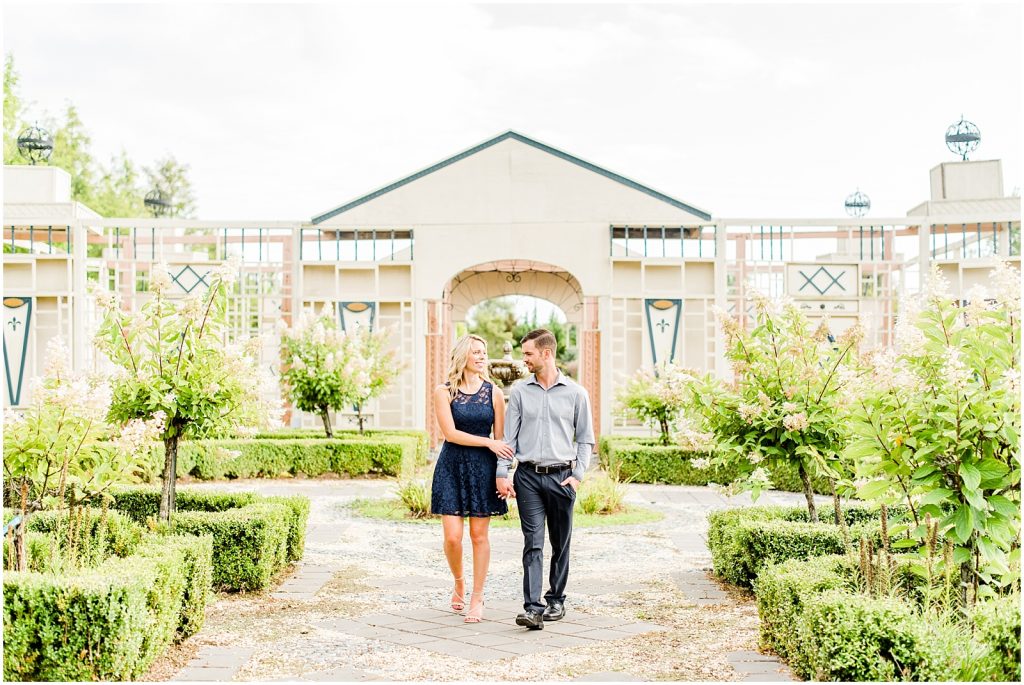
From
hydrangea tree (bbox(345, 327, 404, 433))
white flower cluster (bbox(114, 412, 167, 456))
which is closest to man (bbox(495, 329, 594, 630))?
white flower cluster (bbox(114, 412, 167, 456))

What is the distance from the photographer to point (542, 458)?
5723 mm

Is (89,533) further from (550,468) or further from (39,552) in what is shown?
(550,468)

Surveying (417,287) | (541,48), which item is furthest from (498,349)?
(541,48)

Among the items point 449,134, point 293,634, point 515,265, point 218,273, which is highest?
point 449,134

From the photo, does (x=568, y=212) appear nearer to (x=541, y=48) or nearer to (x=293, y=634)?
(x=541, y=48)

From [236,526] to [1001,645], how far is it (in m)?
4.58

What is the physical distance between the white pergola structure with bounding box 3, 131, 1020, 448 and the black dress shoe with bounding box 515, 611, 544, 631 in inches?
487

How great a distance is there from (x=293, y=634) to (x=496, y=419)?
1.69m

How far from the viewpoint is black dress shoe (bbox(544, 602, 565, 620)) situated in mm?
5960

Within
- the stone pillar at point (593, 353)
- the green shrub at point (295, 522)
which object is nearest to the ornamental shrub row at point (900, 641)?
the green shrub at point (295, 522)

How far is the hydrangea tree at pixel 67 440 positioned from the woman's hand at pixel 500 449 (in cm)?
193

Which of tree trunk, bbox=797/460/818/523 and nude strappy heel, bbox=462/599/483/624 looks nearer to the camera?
nude strappy heel, bbox=462/599/483/624

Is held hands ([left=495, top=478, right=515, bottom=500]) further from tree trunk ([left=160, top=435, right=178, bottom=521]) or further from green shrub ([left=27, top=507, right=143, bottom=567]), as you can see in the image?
tree trunk ([left=160, top=435, right=178, bottom=521])

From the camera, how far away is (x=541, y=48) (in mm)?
7535
